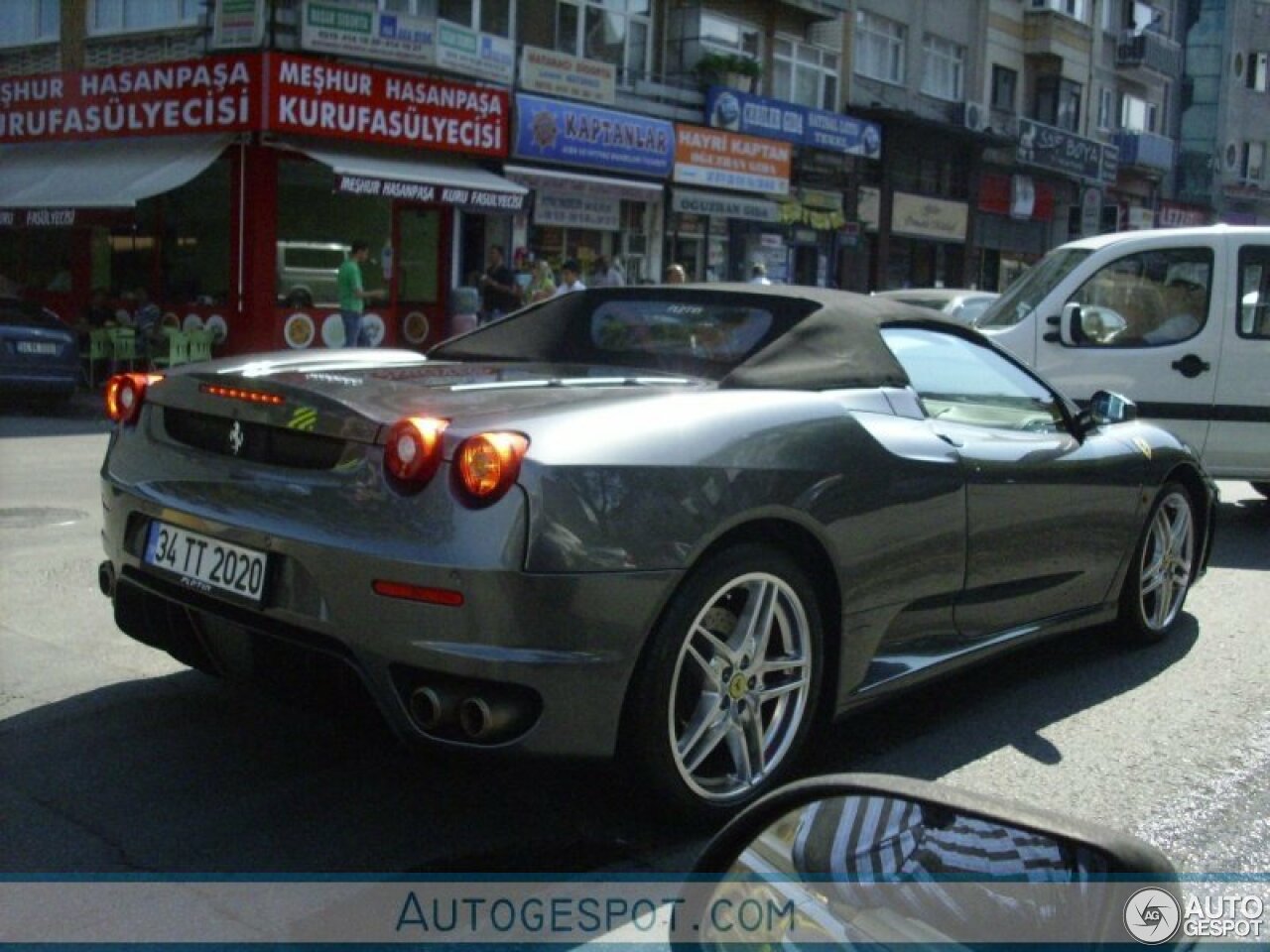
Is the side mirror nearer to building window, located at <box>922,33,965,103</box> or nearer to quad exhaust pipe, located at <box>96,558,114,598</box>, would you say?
quad exhaust pipe, located at <box>96,558,114,598</box>

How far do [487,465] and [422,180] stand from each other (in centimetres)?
1617

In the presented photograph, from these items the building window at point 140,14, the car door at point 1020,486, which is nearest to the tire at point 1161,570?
the car door at point 1020,486

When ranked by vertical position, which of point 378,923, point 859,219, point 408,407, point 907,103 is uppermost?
point 907,103

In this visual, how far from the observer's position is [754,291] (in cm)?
450

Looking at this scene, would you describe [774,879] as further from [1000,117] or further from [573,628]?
[1000,117]

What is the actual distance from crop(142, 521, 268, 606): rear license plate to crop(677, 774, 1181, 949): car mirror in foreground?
196cm

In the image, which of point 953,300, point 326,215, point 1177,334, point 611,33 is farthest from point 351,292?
point 1177,334

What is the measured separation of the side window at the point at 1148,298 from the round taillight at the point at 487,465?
6.16 metres

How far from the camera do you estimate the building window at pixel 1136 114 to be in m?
42.4

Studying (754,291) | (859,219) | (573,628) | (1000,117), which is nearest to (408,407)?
(573,628)

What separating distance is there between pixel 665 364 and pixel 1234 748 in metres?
2.11

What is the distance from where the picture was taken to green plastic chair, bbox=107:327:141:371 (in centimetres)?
1741

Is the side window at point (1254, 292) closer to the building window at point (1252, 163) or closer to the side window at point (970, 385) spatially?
the side window at point (970, 385)

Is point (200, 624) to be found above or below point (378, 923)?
above
